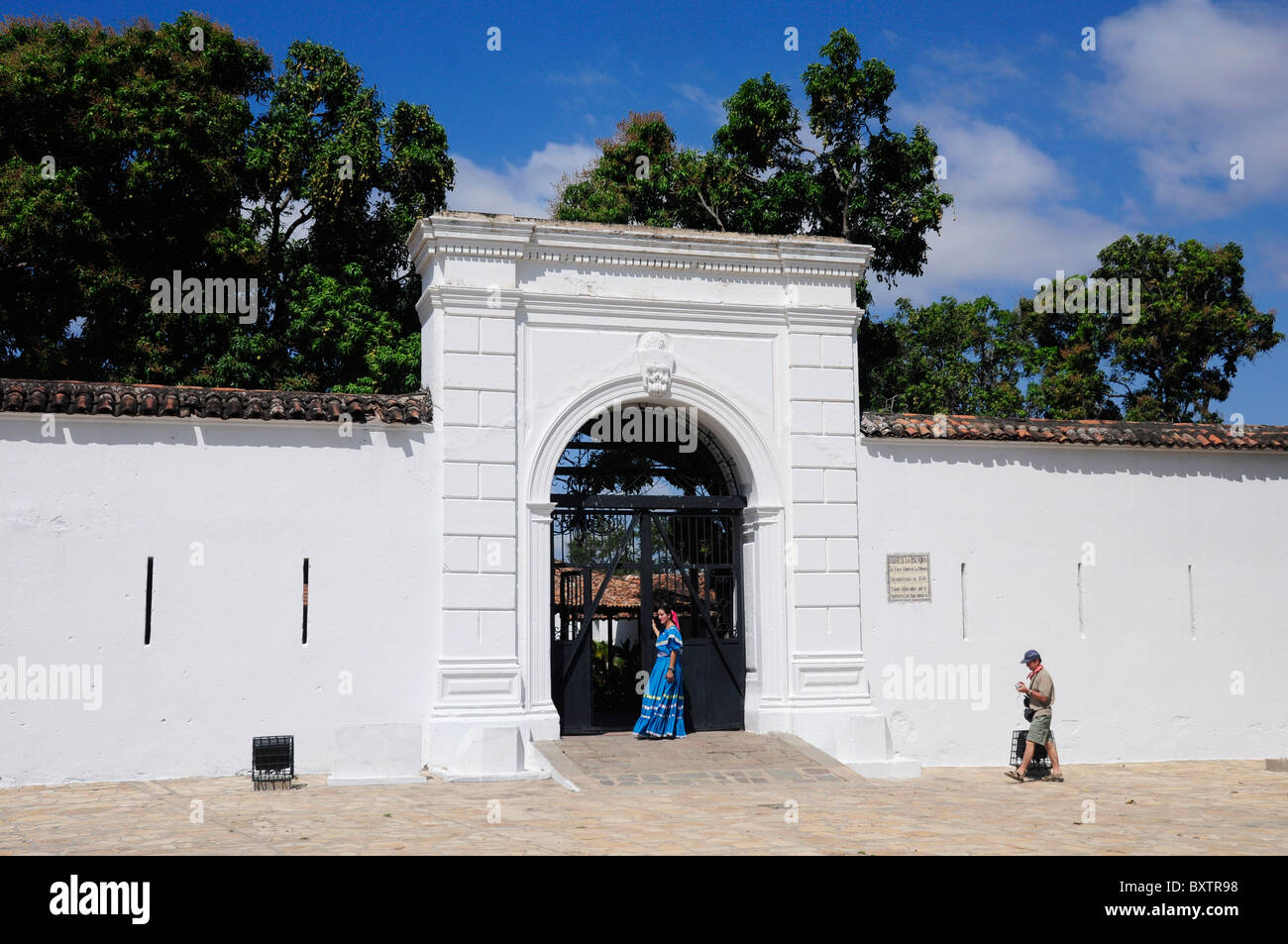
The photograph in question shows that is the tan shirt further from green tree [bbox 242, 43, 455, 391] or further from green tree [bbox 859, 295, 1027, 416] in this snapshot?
green tree [bbox 859, 295, 1027, 416]

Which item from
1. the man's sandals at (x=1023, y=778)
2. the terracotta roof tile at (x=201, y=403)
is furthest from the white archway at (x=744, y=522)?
the man's sandals at (x=1023, y=778)

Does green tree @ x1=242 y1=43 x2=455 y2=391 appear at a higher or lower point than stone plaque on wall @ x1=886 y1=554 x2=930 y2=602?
higher

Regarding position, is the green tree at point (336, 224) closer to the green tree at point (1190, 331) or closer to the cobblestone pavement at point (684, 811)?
the cobblestone pavement at point (684, 811)

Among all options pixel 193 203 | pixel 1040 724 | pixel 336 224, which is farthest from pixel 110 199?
pixel 1040 724

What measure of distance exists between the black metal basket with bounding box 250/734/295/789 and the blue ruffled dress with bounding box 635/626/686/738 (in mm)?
3420

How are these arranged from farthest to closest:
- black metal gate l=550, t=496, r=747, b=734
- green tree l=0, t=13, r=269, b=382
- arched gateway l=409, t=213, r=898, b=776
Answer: green tree l=0, t=13, r=269, b=382
black metal gate l=550, t=496, r=747, b=734
arched gateway l=409, t=213, r=898, b=776

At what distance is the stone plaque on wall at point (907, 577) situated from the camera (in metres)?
13.1

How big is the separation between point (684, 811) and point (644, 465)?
485 cm

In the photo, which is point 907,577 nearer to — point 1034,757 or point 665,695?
point 1034,757

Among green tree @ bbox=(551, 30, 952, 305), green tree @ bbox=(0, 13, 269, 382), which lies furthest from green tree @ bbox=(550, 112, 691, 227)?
green tree @ bbox=(0, 13, 269, 382)

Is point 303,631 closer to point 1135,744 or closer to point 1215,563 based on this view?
point 1135,744

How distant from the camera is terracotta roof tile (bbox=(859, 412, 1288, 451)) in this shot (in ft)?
43.2

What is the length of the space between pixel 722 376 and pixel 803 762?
13.2 ft

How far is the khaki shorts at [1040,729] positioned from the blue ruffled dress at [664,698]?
11.2 ft
